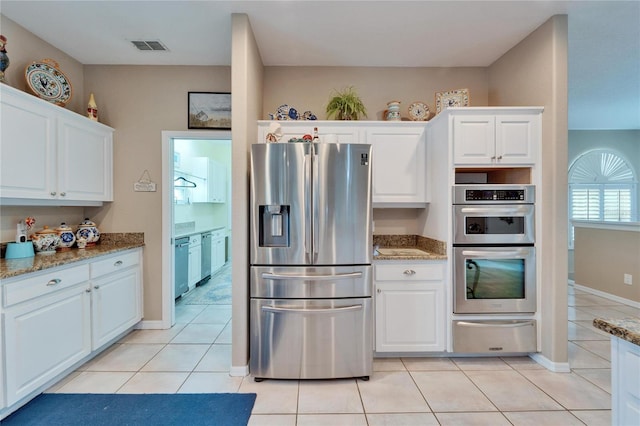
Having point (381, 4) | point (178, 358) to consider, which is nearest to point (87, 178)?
point (178, 358)

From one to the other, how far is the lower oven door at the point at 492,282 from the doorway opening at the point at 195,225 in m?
2.65

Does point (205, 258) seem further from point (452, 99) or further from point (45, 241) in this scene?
point (452, 99)

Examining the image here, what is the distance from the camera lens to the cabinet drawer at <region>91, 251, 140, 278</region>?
2.59m

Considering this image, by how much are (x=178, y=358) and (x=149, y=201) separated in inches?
64.1

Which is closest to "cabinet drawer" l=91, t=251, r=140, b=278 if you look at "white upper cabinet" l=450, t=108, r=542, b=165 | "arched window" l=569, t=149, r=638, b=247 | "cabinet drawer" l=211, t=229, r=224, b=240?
"cabinet drawer" l=211, t=229, r=224, b=240

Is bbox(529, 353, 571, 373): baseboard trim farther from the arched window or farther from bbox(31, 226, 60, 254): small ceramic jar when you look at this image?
the arched window

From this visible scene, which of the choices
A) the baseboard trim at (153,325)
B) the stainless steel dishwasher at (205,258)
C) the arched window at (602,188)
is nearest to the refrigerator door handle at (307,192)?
the baseboard trim at (153,325)

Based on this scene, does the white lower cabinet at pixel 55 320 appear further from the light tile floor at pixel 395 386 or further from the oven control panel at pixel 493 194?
the oven control panel at pixel 493 194

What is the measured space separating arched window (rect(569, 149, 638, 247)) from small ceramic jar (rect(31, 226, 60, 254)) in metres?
7.70

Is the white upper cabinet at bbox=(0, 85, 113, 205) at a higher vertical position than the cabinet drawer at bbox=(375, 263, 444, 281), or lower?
higher

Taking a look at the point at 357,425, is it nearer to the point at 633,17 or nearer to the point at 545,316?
the point at 545,316

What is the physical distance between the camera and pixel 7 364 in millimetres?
1848

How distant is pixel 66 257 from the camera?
2.35 m

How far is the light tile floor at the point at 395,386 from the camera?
195 cm
